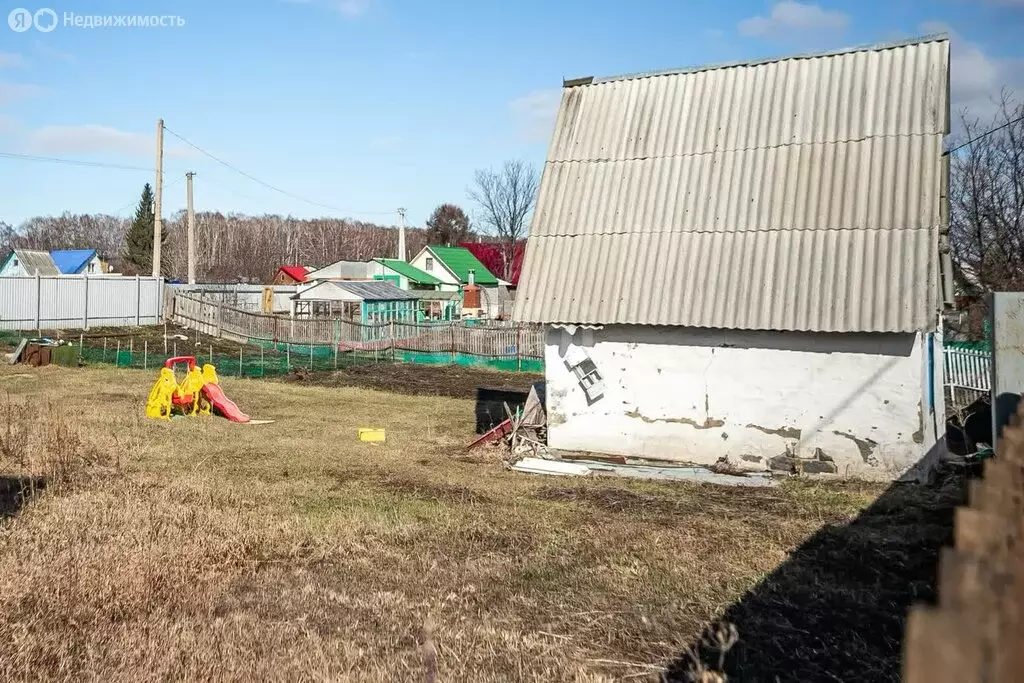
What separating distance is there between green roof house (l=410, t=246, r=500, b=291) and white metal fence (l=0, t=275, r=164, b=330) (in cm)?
2567

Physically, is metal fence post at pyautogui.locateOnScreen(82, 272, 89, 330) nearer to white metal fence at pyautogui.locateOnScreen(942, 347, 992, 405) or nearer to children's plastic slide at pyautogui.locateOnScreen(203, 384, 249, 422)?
children's plastic slide at pyautogui.locateOnScreen(203, 384, 249, 422)

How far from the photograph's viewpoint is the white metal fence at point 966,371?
18.1 meters

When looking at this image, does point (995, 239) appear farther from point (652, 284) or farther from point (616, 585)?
point (616, 585)

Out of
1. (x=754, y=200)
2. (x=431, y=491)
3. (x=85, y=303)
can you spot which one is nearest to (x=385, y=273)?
(x=85, y=303)

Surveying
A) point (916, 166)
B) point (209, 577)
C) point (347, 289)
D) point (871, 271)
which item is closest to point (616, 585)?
point (209, 577)

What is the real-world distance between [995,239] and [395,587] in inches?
1137

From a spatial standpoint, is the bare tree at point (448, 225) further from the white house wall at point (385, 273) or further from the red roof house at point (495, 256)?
the white house wall at point (385, 273)

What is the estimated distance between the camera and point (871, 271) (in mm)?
11305

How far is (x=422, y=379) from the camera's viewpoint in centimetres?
2562

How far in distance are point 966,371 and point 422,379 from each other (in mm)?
14258

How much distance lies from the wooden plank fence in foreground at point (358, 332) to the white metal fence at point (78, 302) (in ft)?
4.63

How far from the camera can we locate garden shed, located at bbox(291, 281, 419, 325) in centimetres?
4384

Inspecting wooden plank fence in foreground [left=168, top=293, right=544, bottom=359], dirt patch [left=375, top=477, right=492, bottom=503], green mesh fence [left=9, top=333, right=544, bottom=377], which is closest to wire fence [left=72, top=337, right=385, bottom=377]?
green mesh fence [left=9, top=333, right=544, bottom=377]

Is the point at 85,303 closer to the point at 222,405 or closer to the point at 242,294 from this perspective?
the point at 242,294
